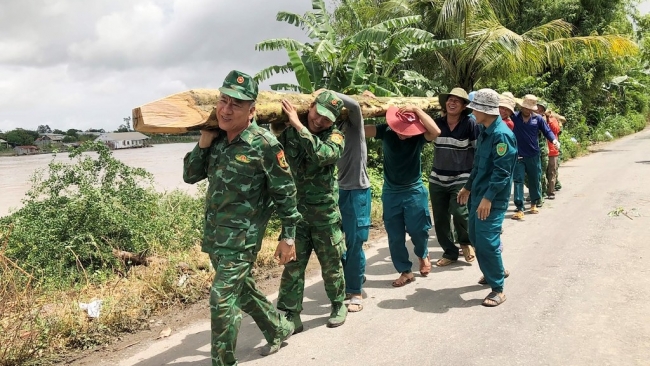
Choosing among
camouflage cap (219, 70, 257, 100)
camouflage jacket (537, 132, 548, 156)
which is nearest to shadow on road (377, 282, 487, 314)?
camouflage cap (219, 70, 257, 100)

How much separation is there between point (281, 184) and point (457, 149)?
8.61 ft

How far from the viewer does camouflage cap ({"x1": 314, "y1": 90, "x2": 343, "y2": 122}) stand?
3.60 meters

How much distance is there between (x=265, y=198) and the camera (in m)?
3.14

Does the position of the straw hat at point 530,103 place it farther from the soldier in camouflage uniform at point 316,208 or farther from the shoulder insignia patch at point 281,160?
the shoulder insignia patch at point 281,160

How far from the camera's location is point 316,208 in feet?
12.2

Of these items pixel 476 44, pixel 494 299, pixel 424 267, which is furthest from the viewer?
pixel 476 44

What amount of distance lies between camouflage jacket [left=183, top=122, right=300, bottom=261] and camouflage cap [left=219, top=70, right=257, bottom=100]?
22 cm

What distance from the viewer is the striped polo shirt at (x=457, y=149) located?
500cm

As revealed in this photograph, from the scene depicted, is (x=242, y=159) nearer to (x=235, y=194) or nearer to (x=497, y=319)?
(x=235, y=194)

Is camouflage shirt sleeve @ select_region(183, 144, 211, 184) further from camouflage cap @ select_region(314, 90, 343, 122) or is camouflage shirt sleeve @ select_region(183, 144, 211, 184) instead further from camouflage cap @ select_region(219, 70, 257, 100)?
camouflage cap @ select_region(314, 90, 343, 122)

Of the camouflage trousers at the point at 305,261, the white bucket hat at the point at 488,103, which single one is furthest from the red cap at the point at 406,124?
the camouflage trousers at the point at 305,261

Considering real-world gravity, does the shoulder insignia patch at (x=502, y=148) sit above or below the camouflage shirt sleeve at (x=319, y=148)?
below

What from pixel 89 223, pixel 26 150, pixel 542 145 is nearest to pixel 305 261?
pixel 89 223

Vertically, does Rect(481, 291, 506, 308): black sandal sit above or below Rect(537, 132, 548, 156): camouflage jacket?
below
